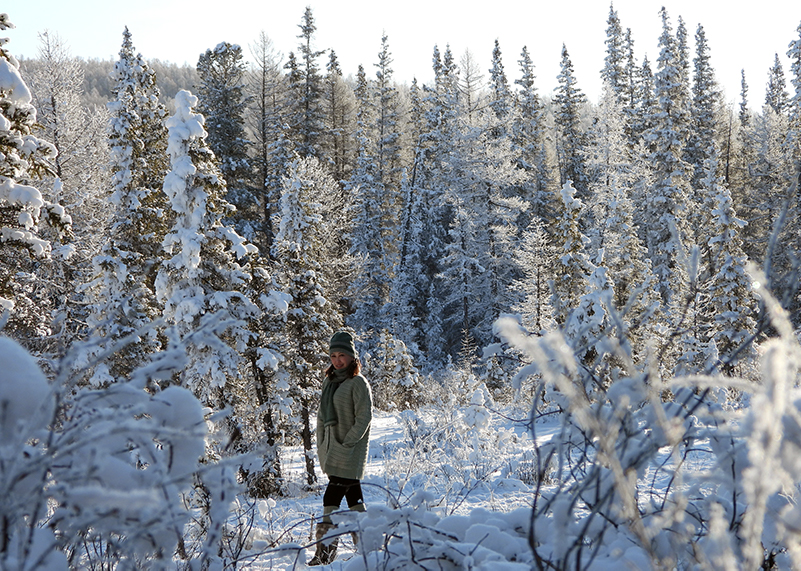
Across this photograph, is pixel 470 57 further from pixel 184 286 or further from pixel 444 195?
pixel 184 286

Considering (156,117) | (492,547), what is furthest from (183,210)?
(492,547)

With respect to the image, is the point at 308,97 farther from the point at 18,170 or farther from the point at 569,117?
the point at 18,170

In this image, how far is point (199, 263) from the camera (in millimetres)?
11078

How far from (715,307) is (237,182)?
75.4 feet

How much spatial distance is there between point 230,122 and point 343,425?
2908 centimetres

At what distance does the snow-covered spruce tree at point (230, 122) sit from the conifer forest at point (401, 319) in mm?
161

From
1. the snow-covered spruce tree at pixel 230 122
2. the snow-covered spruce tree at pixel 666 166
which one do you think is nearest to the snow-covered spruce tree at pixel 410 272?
the snow-covered spruce tree at pixel 230 122

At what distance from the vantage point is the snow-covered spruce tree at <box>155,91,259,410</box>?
35.1 feet

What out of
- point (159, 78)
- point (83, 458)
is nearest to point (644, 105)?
point (83, 458)

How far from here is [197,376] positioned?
1102 cm

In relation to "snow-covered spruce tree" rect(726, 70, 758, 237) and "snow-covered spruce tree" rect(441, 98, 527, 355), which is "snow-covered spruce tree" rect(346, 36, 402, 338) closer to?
"snow-covered spruce tree" rect(441, 98, 527, 355)

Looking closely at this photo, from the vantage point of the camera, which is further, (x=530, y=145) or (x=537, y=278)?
(x=530, y=145)

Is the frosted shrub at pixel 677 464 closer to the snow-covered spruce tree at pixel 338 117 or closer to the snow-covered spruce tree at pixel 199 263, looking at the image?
the snow-covered spruce tree at pixel 199 263

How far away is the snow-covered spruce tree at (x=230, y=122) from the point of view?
2941cm
